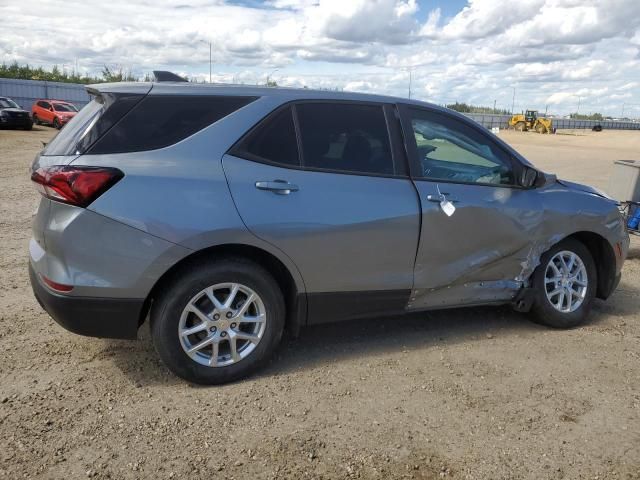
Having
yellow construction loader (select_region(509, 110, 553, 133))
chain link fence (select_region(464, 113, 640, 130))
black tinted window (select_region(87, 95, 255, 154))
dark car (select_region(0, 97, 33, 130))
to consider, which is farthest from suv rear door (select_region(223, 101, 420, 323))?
yellow construction loader (select_region(509, 110, 553, 133))

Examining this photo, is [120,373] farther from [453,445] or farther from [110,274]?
[453,445]

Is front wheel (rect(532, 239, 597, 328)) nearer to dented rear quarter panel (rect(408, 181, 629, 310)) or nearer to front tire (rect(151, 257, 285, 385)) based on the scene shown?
dented rear quarter panel (rect(408, 181, 629, 310))

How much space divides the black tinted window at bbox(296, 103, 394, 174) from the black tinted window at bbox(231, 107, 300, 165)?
78 millimetres

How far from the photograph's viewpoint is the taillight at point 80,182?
10.3ft

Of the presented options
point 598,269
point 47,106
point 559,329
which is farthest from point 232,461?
point 47,106

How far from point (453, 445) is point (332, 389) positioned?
0.85 m

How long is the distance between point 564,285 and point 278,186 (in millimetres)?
2636

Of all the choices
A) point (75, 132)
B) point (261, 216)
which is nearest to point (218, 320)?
point (261, 216)

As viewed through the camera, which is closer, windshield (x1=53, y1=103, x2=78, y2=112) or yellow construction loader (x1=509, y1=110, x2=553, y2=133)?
windshield (x1=53, y1=103, x2=78, y2=112)

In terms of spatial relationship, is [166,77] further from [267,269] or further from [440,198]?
[440,198]

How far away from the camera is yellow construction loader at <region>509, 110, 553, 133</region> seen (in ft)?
182

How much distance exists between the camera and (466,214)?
4.15m

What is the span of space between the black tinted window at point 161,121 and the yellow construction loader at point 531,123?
57170mm

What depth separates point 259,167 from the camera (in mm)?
3525
